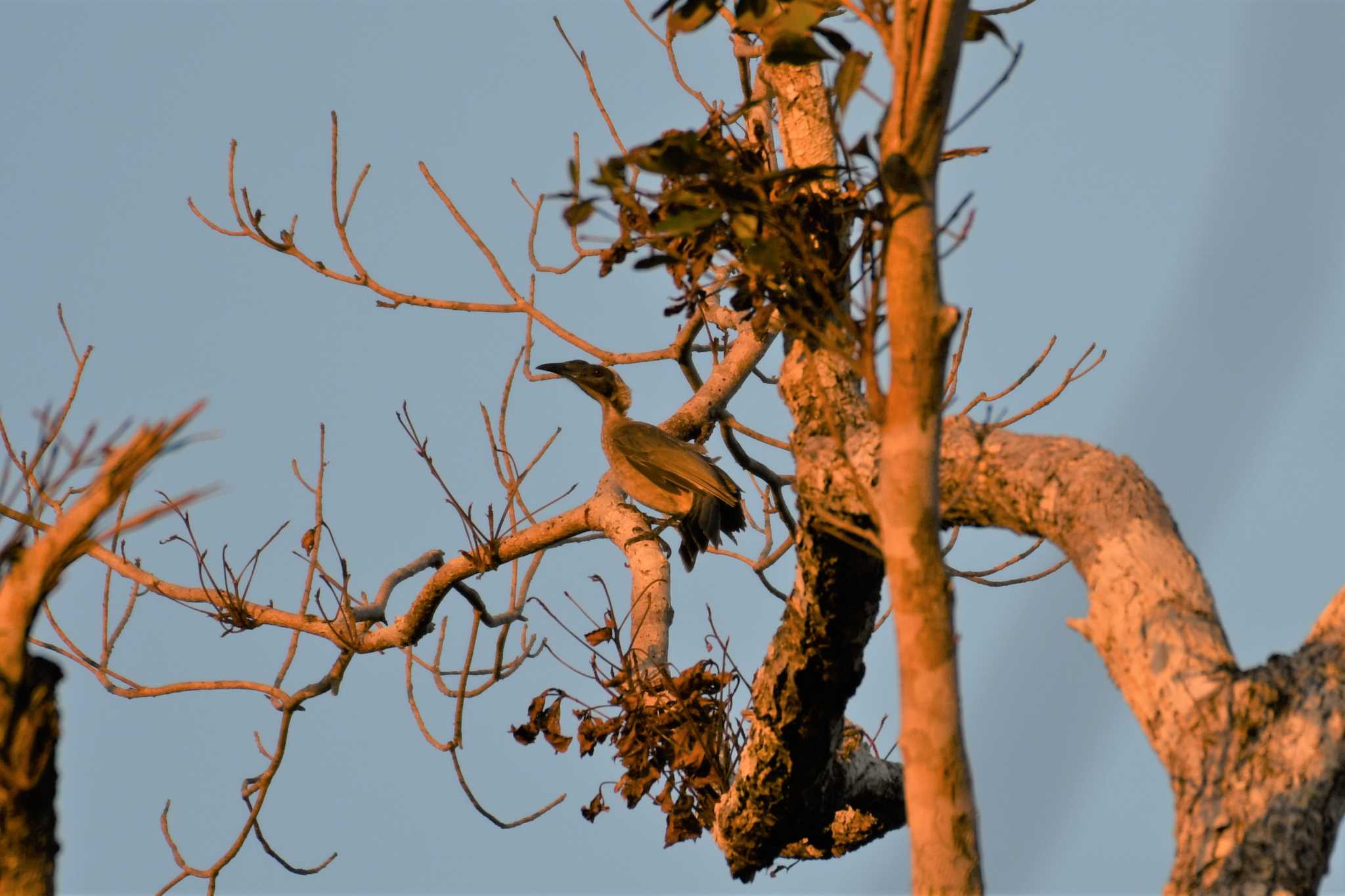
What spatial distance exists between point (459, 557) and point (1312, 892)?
378 centimetres

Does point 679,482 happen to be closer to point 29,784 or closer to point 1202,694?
point 1202,694

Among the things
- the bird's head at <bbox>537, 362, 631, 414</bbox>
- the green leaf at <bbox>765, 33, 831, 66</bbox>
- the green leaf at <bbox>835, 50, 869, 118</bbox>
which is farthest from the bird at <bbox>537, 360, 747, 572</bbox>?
the green leaf at <bbox>835, 50, 869, 118</bbox>

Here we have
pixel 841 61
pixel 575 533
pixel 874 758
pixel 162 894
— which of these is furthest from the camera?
pixel 575 533

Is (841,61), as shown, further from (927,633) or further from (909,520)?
(927,633)

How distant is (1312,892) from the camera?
259 centimetres

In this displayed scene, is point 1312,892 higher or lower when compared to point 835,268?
lower

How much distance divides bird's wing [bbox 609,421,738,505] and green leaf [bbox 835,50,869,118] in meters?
4.15

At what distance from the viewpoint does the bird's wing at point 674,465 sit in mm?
7254

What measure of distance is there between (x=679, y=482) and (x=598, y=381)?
1513mm

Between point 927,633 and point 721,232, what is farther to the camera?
point 721,232

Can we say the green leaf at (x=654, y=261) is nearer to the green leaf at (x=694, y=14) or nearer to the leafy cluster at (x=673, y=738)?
the green leaf at (x=694, y=14)

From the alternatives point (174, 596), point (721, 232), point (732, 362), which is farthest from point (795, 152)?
point (174, 596)

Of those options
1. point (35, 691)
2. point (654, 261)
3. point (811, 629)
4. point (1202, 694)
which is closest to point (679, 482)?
point (811, 629)

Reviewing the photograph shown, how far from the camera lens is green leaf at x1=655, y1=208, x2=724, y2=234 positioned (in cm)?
300
